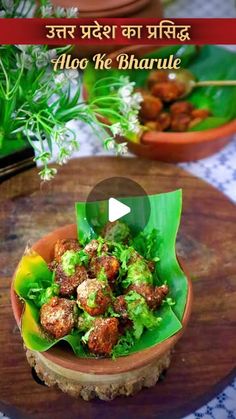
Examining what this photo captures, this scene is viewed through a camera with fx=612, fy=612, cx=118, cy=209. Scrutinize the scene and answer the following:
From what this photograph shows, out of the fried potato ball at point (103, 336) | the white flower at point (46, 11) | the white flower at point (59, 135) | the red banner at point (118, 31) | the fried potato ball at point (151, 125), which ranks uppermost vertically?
the white flower at point (46, 11)

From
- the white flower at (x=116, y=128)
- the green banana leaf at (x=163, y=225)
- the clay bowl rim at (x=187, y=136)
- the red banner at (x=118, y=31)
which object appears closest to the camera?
the red banner at (x=118, y=31)

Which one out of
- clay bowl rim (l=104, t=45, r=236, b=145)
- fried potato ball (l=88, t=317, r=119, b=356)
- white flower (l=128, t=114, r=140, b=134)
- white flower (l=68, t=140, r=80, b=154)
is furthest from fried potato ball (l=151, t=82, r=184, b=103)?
fried potato ball (l=88, t=317, r=119, b=356)

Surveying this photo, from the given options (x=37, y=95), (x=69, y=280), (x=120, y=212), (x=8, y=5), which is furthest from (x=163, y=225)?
(x=8, y=5)

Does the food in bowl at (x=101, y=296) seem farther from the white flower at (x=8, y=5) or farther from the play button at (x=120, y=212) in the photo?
the white flower at (x=8, y=5)

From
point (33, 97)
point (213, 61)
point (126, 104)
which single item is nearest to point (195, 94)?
point (213, 61)

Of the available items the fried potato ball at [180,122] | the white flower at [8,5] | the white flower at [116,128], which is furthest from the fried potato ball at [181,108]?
the white flower at [8,5]

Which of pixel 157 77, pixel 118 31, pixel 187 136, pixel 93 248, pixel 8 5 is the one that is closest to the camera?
pixel 118 31

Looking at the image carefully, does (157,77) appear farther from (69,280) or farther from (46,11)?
(69,280)
